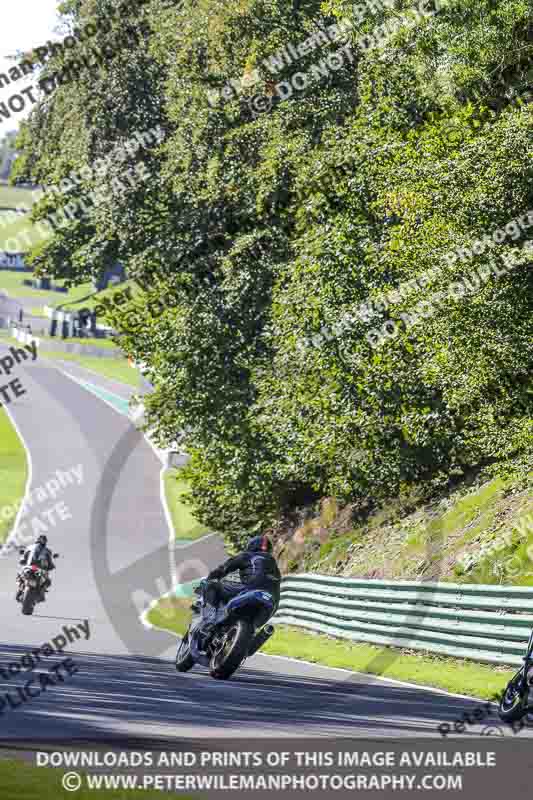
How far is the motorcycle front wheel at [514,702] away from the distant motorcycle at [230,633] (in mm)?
2704

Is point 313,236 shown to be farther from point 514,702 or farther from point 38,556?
point 514,702

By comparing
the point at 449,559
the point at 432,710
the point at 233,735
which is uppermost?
the point at 233,735

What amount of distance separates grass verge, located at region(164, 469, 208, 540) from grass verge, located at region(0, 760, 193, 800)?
35608mm

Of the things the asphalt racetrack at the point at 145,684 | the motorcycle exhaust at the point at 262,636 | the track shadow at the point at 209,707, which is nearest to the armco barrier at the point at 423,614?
the asphalt racetrack at the point at 145,684

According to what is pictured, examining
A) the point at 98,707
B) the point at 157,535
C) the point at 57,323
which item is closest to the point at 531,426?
the point at 98,707

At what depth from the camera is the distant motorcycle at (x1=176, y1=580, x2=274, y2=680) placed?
12.6 meters

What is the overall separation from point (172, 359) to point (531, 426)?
13.2m

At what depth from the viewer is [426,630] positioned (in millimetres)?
18266

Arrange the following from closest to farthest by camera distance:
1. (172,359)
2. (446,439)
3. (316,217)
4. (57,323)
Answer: (446,439)
(316,217)
(172,359)
(57,323)

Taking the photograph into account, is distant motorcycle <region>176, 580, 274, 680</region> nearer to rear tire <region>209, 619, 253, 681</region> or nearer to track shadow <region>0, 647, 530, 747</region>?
rear tire <region>209, 619, 253, 681</region>

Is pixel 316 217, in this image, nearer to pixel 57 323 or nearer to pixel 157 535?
pixel 157 535

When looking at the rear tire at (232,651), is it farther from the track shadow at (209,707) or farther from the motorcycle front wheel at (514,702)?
the motorcycle front wheel at (514,702)

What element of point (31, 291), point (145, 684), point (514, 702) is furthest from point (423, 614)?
point (31, 291)

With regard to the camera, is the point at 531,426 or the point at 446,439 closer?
the point at 531,426
